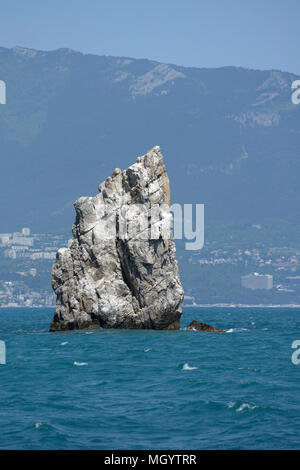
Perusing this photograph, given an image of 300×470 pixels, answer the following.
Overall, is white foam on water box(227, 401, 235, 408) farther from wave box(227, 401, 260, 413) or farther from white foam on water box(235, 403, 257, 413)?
white foam on water box(235, 403, 257, 413)

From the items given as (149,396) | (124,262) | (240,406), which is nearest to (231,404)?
(240,406)

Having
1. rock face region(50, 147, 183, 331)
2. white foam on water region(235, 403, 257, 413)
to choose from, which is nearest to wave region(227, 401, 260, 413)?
white foam on water region(235, 403, 257, 413)

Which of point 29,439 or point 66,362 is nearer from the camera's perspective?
point 29,439

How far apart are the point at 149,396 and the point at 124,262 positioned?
37689 mm

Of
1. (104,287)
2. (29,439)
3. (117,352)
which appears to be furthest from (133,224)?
(29,439)

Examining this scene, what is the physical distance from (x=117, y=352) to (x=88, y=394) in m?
18.8

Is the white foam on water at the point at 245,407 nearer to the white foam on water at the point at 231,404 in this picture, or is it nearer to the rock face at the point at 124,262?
the white foam on water at the point at 231,404

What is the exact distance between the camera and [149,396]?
149 ft

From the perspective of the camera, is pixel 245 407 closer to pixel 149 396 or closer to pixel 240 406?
pixel 240 406

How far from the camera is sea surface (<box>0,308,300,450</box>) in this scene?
36531 millimetres

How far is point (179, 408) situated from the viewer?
42.2 m

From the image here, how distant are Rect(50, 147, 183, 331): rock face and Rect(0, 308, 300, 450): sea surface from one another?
9.28 m
